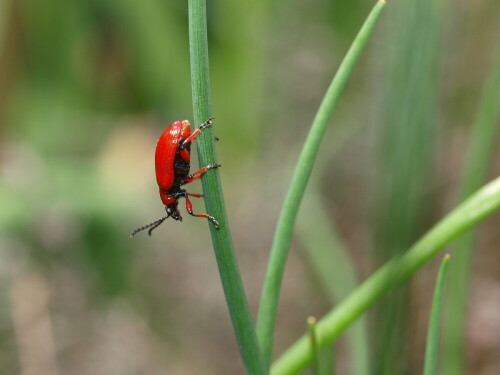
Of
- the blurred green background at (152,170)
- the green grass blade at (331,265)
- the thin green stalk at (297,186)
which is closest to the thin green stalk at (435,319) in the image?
the thin green stalk at (297,186)

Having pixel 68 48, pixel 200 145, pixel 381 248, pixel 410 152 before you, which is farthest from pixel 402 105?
pixel 68 48

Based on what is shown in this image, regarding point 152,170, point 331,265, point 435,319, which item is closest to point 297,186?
point 435,319

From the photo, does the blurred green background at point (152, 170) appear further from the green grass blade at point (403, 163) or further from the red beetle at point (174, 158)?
the green grass blade at point (403, 163)

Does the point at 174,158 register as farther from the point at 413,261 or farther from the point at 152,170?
the point at 152,170

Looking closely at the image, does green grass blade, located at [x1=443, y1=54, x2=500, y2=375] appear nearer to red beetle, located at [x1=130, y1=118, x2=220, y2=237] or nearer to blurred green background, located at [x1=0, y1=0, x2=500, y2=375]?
red beetle, located at [x1=130, y1=118, x2=220, y2=237]

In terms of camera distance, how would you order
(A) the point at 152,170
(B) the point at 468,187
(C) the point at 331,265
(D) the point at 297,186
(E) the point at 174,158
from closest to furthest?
(D) the point at 297,186, (B) the point at 468,187, (E) the point at 174,158, (C) the point at 331,265, (A) the point at 152,170

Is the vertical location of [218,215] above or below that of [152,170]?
below

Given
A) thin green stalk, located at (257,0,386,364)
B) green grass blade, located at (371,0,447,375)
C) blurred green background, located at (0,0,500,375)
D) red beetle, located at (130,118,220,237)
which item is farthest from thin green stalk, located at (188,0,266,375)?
blurred green background, located at (0,0,500,375)
